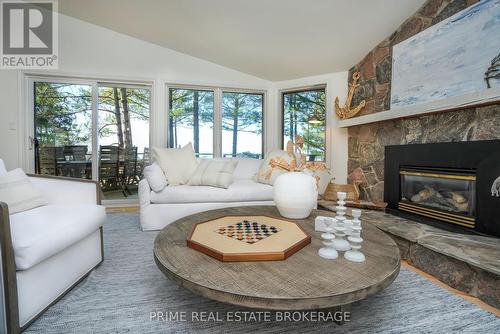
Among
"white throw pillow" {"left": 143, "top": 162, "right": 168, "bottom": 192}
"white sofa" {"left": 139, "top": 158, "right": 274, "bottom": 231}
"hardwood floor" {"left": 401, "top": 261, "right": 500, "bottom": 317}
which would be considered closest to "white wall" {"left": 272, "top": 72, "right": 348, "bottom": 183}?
"white sofa" {"left": 139, "top": 158, "right": 274, "bottom": 231}

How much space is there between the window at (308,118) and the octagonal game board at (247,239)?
277 cm

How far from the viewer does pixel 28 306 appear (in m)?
1.18

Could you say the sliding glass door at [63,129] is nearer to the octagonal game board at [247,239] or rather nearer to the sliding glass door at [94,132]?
the sliding glass door at [94,132]

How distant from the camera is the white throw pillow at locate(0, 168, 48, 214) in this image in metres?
1.55

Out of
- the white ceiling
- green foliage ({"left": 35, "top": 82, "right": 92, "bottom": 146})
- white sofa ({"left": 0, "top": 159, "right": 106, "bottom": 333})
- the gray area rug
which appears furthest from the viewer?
green foliage ({"left": 35, "top": 82, "right": 92, "bottom": 146})

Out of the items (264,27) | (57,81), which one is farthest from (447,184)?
(57,81)

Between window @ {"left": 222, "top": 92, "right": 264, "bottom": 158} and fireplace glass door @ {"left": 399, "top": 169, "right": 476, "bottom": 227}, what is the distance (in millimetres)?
2517

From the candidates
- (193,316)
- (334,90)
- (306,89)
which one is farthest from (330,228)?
(306,89)

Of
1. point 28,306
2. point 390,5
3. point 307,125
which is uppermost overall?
point 390,5

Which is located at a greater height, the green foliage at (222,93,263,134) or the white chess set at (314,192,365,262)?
the green foliage at (222,93,263,134)

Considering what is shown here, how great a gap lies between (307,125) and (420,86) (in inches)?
74.8

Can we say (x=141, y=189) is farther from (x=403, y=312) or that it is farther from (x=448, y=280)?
→ (x=448, y=280)

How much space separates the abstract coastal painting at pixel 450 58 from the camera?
195 cm

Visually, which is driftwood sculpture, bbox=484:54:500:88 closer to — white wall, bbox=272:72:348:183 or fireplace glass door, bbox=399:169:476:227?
fireplace glass door, bbox=399:169:476:227
